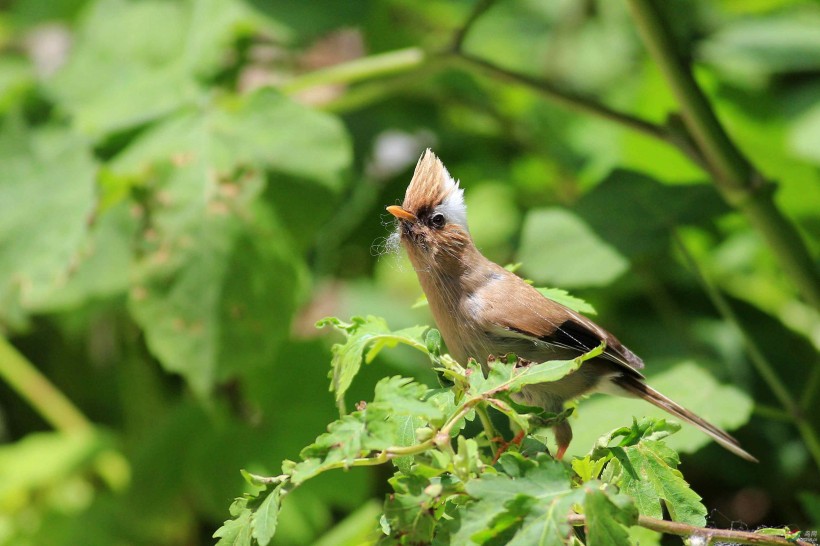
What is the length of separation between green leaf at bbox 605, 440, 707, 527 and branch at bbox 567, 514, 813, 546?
0.33 ft

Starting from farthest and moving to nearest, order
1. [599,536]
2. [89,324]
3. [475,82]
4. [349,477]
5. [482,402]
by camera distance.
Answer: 1. [475,82]
2. [89,324]
3. [349,477]
4. [482,402]
5. [599,536]

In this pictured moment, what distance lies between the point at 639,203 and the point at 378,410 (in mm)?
1684

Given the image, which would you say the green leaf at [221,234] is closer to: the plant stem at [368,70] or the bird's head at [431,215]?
the plant stem at [368,70]

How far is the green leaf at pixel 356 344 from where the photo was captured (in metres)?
1.39

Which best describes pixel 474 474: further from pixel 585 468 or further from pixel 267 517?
pixel 267 517

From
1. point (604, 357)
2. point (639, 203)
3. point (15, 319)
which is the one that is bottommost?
point (604, 357)

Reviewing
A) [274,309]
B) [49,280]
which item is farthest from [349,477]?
[49,280]

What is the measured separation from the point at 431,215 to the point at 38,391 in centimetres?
285

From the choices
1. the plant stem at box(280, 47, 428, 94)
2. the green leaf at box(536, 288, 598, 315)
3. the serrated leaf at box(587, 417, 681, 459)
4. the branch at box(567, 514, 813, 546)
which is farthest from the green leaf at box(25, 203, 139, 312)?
the branch at box(567, 514, 813, 546)

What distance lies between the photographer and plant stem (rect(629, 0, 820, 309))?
2.54 meters

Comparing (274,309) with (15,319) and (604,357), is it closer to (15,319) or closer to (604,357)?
Answer: (15,319)

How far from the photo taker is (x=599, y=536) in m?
1.15

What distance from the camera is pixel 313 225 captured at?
9.71ft

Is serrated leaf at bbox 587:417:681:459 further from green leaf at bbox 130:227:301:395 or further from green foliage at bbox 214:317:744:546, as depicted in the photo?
green leaf at bbox 130:227:301:395
